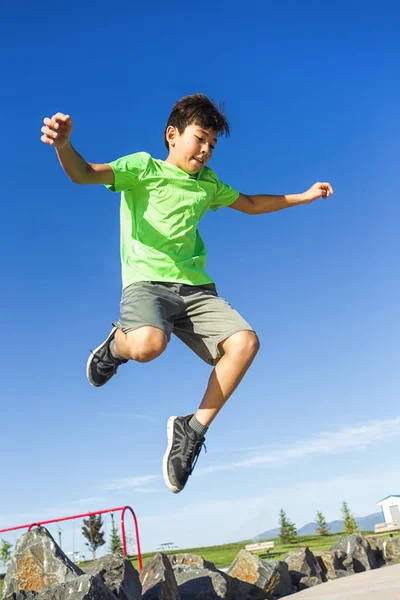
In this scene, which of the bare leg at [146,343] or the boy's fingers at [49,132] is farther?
the bare leg at [146,343]

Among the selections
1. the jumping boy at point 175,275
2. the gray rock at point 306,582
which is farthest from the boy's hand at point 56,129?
the gray rock at point 306,582

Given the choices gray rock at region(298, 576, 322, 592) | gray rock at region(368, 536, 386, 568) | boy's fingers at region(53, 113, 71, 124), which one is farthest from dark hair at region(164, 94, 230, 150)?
gray rock at region(368, 536, 386, 568)

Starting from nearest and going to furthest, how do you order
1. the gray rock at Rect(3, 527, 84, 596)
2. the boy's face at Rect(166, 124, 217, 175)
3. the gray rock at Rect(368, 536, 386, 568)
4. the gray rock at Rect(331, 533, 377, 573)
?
the boy's face at Rect(166, 124, 217, 175) → the gray rock at Rect(3, 527, 84, 596) → the gray rock at Rect(331, 533, 377, 573) → the gray rock at Rect(368, 536, 386, 568)

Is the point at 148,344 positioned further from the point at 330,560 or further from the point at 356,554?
the point at 356,554

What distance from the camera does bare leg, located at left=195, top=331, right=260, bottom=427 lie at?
4293 mm

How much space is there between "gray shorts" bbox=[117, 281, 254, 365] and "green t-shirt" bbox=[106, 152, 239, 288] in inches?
3.1

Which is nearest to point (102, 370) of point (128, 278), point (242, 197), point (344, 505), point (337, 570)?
point (128, 278)

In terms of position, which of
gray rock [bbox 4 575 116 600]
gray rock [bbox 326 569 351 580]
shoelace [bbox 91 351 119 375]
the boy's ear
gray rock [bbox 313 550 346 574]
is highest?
the boy's ear

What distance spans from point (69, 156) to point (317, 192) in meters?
2.40

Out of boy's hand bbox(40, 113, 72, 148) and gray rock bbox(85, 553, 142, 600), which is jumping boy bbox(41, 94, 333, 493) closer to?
boy's hand bbox(40, 113, 72, 148)

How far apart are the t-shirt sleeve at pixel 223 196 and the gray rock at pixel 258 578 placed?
4396 mm

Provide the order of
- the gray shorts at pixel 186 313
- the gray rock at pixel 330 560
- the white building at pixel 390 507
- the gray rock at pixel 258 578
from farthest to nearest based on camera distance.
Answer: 1. the white building at pixel 390 507
2. the gray rock at pixel 330 560
3. the gray rock at pixel 258 578
4. the gray shorts at pixel 186 313

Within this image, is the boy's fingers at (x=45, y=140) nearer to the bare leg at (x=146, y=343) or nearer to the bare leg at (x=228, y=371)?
the bare leg at (x=146, y=343)

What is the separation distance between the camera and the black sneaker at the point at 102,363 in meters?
4.81
